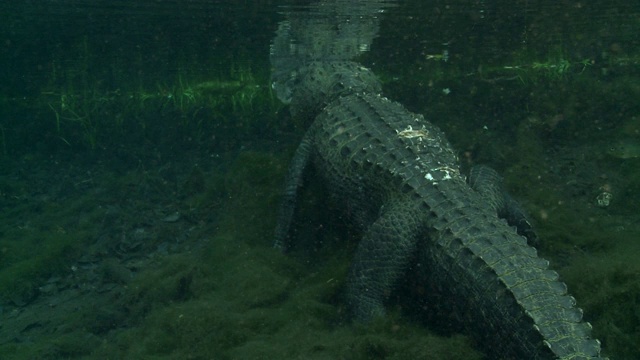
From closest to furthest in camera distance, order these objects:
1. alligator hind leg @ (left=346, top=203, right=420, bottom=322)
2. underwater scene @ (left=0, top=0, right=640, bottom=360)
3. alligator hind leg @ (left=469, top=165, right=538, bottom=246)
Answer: alligator hind leg @ (left=346, top=203, right=420, bottom=322) < underwater scene @ (left=0, top=0, right=640, bottom=360) < alligator hind leg @ (left=469, top=165, right=538, bottom=246)

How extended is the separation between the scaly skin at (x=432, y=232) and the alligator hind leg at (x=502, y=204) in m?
0.01

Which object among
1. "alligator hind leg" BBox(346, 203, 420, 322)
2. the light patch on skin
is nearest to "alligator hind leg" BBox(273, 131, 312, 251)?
the light patch on skin

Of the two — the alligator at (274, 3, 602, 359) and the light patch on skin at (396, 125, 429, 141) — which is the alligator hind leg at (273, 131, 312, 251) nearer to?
the alligator at (274, 3, 602, 359)

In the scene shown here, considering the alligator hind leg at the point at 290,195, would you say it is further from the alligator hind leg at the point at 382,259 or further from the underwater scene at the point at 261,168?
the alligator hind leg at the point at 382,259

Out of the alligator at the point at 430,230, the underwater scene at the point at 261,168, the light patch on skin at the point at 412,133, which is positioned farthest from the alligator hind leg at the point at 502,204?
the light patch on skin at the point at 412,133

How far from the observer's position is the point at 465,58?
16.4m

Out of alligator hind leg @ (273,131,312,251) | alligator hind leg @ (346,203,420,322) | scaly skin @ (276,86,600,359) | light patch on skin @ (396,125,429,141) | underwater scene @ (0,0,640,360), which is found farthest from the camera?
alligator hind leg @ (273,131,312,251)

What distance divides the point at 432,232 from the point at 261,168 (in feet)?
14.0

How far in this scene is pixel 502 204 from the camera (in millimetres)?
5203

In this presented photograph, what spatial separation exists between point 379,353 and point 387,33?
1112cm

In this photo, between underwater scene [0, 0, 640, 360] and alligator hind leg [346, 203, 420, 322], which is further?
underwater scene [0, 0, 640, 360]

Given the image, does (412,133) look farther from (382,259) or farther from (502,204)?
(382,259)

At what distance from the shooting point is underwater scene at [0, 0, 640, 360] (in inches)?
178

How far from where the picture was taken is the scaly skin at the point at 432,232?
3135mm
